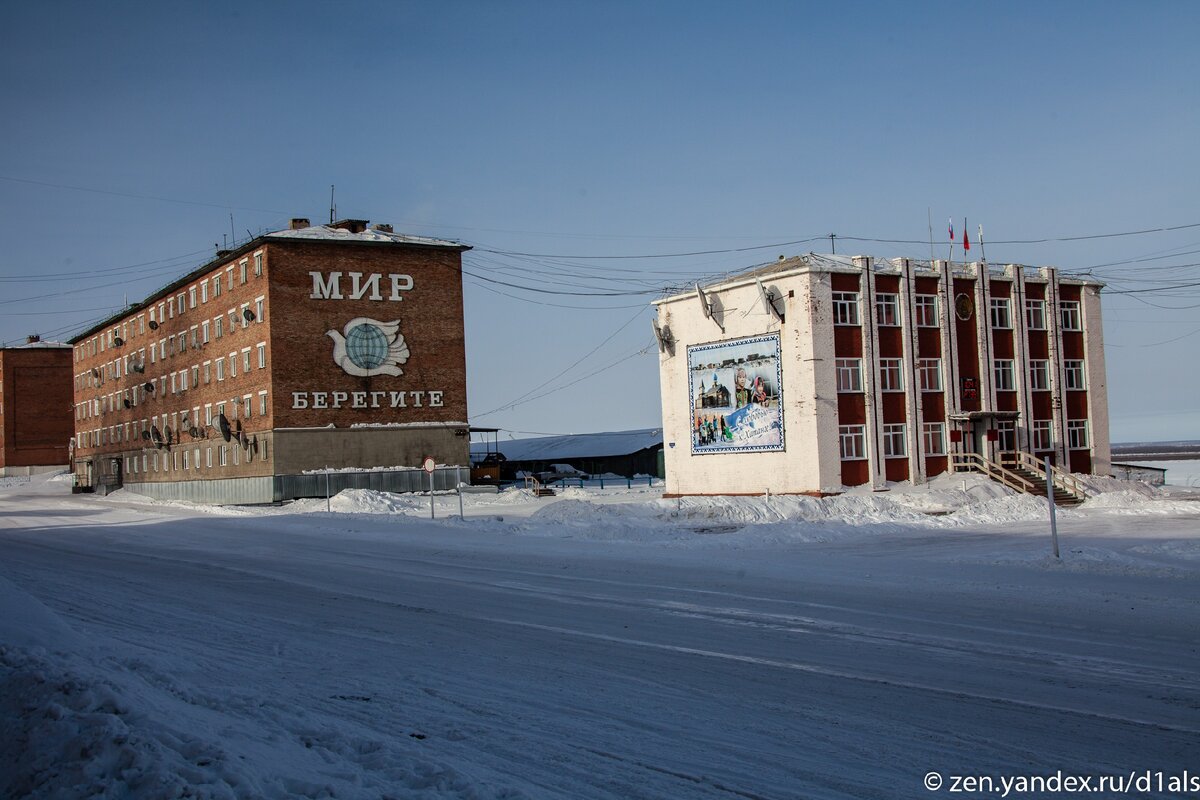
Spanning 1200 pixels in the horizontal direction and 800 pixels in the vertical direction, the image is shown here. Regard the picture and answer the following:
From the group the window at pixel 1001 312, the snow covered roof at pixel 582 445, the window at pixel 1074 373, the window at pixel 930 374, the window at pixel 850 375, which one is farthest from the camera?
the snow covered roof at pixel 582 445

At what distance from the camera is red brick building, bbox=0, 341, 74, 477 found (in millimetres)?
105000

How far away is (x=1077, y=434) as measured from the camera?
50.3m

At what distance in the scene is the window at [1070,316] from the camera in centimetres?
5116

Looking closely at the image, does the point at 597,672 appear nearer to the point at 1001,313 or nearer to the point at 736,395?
the point at 736,395

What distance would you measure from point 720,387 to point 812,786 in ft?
130

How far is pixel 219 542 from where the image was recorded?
30328mm

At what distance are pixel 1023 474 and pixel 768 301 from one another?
1340cm

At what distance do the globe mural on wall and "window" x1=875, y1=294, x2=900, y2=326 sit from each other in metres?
26.9

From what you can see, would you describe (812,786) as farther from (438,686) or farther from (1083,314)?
(1083,314)

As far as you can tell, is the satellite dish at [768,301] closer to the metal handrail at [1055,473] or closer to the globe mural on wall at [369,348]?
the metal handrail at [1055,473]

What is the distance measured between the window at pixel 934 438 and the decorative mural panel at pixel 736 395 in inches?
265

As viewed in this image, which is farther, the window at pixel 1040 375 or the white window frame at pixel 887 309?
the window at pixel 1040 375

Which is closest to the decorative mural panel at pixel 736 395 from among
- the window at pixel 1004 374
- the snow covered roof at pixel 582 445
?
the window at pixel 1004 374

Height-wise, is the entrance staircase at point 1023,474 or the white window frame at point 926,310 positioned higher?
the white window frame at point 926,310
